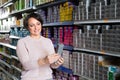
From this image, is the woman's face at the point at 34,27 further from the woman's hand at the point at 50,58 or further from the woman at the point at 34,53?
the woman's hand at the point at 50,58

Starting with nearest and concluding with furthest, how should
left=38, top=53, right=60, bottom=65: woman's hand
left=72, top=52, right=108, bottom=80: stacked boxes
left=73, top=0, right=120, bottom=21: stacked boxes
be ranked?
left=38, top=53, right=60, bottom=65: woman's hand
left=73, top=0, right=120, bottom=21: stacked boxes
left=72, top=52, right=108, bottom=80: stacked boxes

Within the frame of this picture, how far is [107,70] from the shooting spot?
294 centimetres

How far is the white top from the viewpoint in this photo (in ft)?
8.04

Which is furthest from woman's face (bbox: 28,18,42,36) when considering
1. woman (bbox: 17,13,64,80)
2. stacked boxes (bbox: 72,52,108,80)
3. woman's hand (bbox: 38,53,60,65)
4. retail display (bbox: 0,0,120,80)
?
stacked boxes (bbox: 72,52,108,80)

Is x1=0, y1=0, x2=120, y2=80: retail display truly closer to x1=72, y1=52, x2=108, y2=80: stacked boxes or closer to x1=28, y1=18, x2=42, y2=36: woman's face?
x1=72, y1=52, x2=108, y2=80: stacked boxes

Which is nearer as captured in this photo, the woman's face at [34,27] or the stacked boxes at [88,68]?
the woman's face at [34,27]

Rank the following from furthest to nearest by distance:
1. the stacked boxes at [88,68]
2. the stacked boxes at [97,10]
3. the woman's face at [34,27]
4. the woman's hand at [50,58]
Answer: the stacked boxes at [88,68] → the stacked boxes at [97,10] → the woman's face at [34,27] → the woman's hand at [50,58]

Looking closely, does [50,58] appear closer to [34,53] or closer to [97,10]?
[34,53]

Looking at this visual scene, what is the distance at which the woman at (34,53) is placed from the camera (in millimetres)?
2445

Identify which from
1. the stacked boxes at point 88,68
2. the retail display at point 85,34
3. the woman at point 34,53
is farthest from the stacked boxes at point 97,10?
the woman at point 34,53

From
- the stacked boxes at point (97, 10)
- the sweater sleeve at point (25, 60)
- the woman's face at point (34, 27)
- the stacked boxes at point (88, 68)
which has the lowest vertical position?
the stacked boxes at point (88, 68)

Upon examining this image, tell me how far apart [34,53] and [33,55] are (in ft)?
0.07

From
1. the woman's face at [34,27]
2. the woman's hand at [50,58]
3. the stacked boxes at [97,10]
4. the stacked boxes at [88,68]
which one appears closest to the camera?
the woman's hand at [50,58]

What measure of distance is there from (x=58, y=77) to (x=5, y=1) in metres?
4.21
